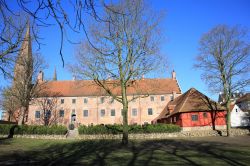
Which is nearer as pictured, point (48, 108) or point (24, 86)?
point (24, 86)

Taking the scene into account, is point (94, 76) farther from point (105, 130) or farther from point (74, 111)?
point (74, 111)

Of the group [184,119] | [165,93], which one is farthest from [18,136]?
[165,93]

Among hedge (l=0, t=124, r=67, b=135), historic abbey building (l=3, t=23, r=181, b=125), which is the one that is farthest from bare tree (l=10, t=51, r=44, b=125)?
historic abbey building (l=3, t=23, r=181, b=125)

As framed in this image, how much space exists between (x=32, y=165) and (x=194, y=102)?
30.5 meters

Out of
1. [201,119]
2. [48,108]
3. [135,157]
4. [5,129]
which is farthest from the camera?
[48,108]

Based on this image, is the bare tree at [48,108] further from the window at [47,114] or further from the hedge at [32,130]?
the hedge at [32,130]

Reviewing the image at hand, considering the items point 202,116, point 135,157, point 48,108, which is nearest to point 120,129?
point 202,116

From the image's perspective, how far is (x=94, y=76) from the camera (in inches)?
839

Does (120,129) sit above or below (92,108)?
below

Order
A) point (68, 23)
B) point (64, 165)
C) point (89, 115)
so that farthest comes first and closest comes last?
point (89, 115), point (64, 165), point (68, 23)

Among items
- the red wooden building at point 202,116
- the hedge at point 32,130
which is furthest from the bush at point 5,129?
the red wooden building at point 202,116

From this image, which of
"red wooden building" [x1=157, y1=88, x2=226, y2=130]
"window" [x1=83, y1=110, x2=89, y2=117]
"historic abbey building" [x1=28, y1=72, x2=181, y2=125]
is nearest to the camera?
"red wooden building" [x1=157, y1=88, x2=226, y2=130]

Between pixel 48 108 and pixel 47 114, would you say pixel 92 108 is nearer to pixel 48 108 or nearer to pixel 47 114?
pixel 48 108

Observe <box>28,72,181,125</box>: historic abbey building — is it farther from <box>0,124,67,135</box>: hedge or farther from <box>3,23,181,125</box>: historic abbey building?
<box>0,124,67,135</box>: hedge
